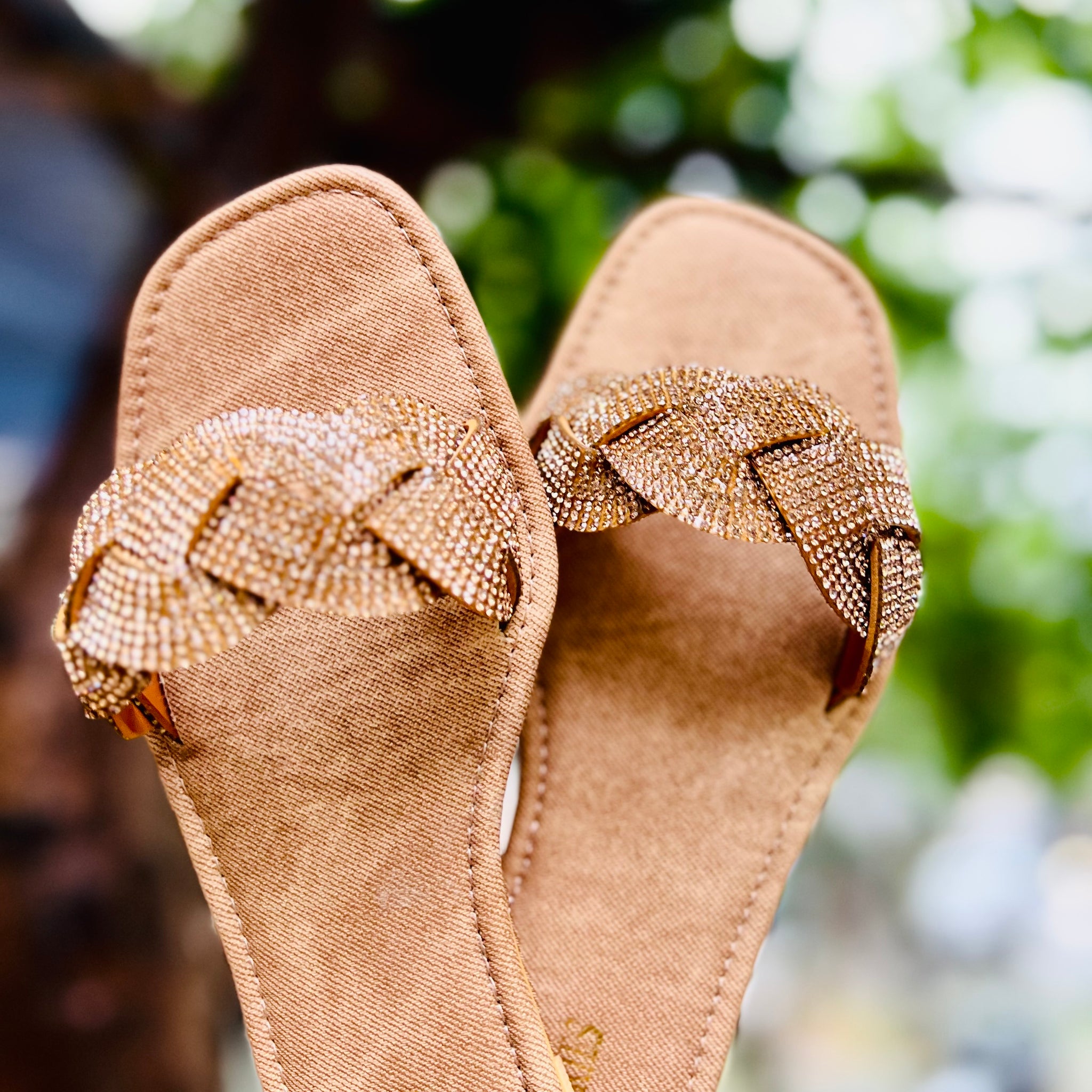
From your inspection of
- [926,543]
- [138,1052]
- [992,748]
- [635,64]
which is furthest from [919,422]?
[138,1052]

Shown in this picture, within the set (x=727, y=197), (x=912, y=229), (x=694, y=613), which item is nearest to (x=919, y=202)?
(x=912, y=229)

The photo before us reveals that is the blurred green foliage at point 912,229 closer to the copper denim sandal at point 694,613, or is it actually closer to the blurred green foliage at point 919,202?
the blurred green foliage at point 919,202

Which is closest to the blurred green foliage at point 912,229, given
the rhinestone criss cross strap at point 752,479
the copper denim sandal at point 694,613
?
the copper denim sandal at point 694,613

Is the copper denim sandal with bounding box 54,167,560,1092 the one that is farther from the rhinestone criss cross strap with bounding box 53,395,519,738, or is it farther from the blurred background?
the blurred background

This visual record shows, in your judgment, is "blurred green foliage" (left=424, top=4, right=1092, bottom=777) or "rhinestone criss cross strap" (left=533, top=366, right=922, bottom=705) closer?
"rhinestone criss cross strap" (left=533, top=366, right=922, bottom=705)

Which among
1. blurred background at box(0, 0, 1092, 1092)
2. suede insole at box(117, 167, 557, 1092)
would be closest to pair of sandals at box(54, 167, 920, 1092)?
suede insole at box(117, 167, 557, 1092)
